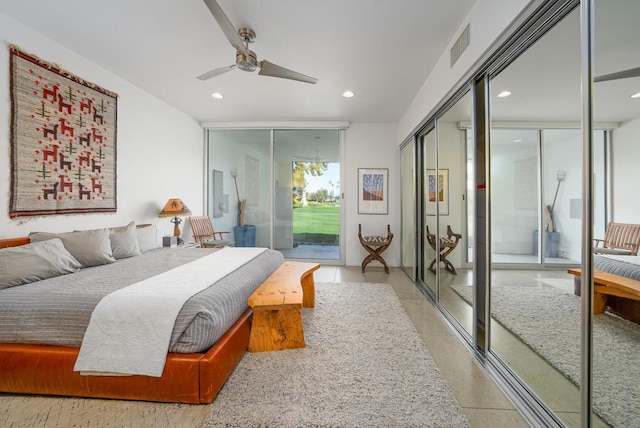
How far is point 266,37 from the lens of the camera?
101 inches

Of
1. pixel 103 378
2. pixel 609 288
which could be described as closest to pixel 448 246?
pixel 609 288

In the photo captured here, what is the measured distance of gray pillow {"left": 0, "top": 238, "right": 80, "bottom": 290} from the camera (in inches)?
75.4

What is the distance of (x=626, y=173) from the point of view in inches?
40.6

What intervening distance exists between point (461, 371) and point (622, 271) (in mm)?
1251

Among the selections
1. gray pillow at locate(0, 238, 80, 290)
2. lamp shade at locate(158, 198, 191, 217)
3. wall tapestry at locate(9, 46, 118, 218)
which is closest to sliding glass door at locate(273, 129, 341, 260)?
lamp shade at locate(158, 198, 191, 217)

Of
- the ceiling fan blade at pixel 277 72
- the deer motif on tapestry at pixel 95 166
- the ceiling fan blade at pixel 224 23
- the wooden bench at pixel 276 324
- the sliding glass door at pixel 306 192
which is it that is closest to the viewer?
the ceiling fan blade at pixel 224 23

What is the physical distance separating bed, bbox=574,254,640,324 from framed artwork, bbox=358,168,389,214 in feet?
13.3

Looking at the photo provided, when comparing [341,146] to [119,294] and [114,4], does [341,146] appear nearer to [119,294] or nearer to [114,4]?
[114,4]

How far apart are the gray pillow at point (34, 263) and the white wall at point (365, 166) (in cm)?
401

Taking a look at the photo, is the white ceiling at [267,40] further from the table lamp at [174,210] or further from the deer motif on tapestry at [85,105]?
the table lamp at [174,210]

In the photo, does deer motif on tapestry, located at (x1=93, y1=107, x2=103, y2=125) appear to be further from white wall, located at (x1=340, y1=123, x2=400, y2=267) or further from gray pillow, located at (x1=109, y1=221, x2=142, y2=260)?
white wall, located at (x1=340, y1=123, x2=400, y2=267)

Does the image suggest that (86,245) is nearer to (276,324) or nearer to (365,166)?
(276,324)

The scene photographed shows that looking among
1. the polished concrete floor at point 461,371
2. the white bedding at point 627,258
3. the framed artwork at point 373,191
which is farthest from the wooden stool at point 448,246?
the framed artwork at point 373,191

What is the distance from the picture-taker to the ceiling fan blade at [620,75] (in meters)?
0.95
